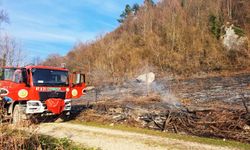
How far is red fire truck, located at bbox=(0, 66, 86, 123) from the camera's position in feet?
49.0

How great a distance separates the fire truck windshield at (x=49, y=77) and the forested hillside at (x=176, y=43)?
26.6m

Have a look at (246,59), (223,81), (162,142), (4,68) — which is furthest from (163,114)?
(246,59)

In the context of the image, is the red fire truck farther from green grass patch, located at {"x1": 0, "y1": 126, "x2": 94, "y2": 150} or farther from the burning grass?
green grass patch, located at {"x1": 0, "y1": 126, "x2": 94, "y2": 150}

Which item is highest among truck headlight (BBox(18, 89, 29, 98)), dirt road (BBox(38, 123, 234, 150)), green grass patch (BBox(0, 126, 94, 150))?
truck headlight (BBox(18, 89, 29, 98))

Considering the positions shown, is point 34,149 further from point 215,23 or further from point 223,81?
point 215,23

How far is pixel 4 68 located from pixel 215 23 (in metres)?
40.6

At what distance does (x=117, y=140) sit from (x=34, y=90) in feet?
18.9

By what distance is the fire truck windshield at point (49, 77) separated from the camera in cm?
1526

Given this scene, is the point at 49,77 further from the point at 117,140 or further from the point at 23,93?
the point at 117,140

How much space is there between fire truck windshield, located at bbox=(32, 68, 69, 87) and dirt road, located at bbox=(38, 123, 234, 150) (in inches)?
98.3

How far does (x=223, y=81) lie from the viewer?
31.4 meters

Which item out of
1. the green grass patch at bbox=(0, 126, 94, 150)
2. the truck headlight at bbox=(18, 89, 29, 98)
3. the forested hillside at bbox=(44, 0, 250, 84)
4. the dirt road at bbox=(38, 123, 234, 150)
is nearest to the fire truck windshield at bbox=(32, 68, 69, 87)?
the truck headlight at bbox=(18, 89, 29, 98)

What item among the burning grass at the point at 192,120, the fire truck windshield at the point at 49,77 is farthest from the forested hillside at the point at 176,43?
the fire truck windshield at the point at 49,77

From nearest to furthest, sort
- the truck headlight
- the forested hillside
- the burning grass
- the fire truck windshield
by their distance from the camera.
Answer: the burning grass, the truck headlight, the fire truck windshield, the forested hillside
